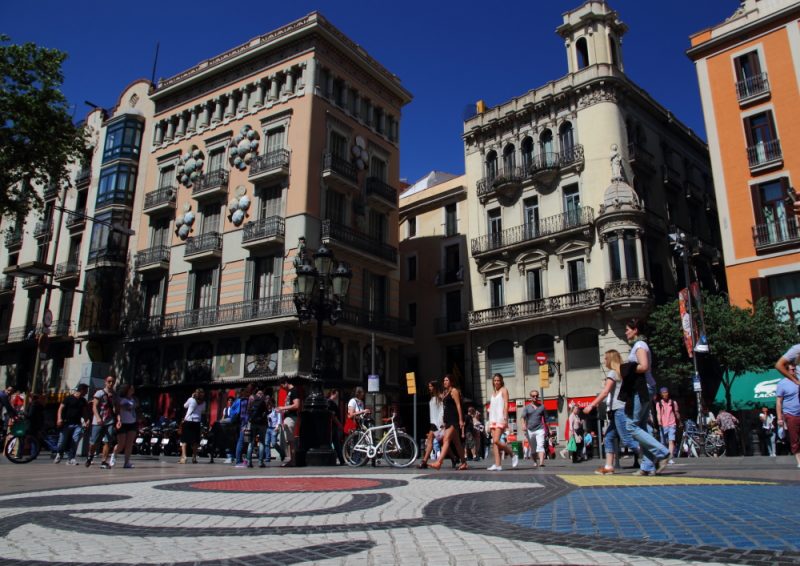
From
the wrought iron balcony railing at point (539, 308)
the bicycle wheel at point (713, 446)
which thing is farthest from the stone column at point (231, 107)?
the bicycle wheel at point (713, 446)

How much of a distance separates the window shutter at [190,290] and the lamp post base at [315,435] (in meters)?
19.6

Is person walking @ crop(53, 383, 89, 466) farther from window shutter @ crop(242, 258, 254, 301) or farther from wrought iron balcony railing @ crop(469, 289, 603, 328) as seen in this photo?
wrought iron balcony railing @ crop(469, 289, 603, 328)

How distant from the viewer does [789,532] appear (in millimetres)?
3453

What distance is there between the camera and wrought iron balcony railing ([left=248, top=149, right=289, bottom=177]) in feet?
98.8

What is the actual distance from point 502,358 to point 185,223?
61.5 feet

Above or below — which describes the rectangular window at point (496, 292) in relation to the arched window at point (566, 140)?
below

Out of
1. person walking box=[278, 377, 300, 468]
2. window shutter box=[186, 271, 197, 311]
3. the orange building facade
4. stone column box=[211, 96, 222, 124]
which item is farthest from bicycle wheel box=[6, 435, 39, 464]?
the orange building facade

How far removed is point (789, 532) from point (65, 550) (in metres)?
4.13

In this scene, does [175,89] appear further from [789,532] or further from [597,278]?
[789,532]

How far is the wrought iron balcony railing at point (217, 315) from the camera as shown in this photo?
28203 millimetres

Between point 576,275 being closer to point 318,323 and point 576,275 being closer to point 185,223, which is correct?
point 318,323

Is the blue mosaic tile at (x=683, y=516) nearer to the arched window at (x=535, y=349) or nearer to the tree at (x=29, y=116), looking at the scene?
the arched window at (x=535, y=349)

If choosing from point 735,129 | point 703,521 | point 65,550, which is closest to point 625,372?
point 703,521

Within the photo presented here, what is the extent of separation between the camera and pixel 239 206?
3136cm
